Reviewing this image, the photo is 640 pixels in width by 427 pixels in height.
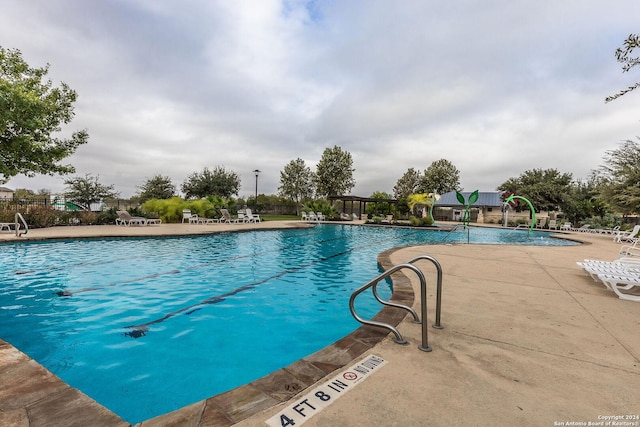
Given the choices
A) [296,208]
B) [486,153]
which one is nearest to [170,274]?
[296,208]

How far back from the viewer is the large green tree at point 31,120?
36.2 ft

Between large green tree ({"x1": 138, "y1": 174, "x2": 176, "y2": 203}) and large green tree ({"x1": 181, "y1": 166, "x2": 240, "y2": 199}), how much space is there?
7.12ft

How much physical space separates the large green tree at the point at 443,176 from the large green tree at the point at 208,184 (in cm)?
3478

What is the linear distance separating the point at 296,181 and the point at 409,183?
23567 mm

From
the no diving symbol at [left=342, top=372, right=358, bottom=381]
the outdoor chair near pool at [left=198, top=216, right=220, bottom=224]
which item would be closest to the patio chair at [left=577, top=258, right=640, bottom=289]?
the no diving symbol at [left=342, top=372, right=358, bottom=381]

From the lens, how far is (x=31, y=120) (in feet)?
37.7

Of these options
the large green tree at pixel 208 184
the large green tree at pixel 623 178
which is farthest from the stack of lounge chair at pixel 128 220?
the large green tree at pixel 623 178

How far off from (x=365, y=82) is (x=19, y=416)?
17865 mm

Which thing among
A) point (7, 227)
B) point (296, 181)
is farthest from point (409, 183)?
point (7, 227)

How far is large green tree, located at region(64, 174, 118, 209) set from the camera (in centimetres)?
2175

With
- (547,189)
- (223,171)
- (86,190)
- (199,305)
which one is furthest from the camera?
(223,171)

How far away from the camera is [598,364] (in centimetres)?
238

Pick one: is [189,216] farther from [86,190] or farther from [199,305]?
[199,305]

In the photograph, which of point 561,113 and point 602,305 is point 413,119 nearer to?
point 561,113
